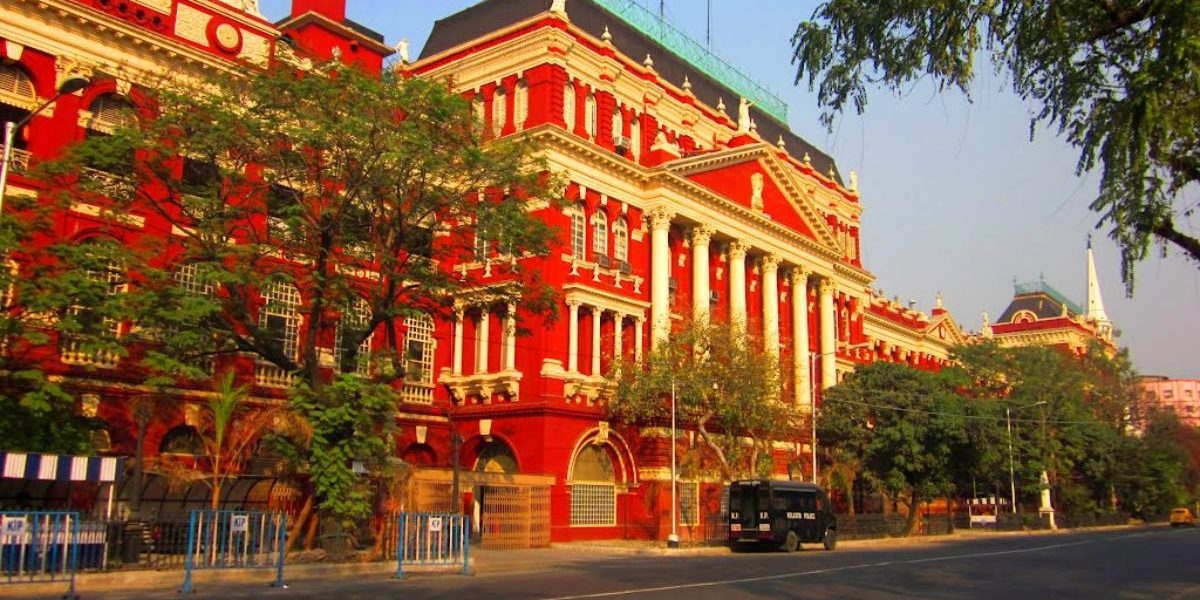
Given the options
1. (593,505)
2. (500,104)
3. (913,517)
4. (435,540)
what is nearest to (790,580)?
(435,540)

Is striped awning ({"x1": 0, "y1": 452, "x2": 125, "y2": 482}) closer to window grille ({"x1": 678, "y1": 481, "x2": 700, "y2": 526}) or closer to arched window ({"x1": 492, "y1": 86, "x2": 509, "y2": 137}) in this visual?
window grille ({"x1": 678, "y1": 481, "x2": 700, "y2": 526})

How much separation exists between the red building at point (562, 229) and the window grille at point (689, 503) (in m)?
0.14

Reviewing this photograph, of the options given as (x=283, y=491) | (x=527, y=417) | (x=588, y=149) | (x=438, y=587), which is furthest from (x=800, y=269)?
(x=438, y=587)

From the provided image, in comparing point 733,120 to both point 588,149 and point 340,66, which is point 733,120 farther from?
point 340,66

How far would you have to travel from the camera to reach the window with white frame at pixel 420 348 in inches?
1591

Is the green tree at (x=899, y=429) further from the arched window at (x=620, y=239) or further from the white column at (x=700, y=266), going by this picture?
the arched window at (x=620, y=239)

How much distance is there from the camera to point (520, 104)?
44250mm

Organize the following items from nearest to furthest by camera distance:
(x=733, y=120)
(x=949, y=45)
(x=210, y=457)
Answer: (x=949, y=45) < (x=210, y=457) < (x=733, y=120)

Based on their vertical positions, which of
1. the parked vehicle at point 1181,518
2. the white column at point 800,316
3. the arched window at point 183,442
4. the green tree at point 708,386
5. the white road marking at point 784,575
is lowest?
the parked vehicle at point 1181,518

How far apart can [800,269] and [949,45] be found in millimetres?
46853

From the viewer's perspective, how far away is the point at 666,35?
5619 centimetres

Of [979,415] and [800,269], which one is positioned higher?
[800,269]

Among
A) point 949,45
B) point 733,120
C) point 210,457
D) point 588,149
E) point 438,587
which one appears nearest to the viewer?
point 949,45

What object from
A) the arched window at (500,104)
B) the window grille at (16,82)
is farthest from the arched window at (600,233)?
the window grille at (16,82)
